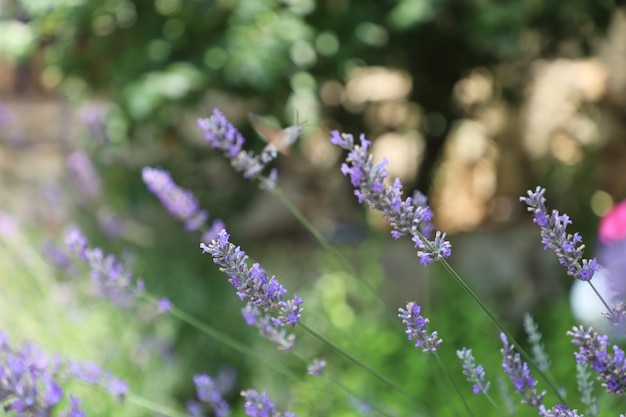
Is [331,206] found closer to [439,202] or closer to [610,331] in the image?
[439,202]

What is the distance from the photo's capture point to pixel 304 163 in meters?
4.90

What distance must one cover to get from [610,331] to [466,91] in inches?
97.6

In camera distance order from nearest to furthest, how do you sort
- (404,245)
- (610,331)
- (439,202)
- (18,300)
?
(610,331) < (18,300) < (404,245) < (439,202)

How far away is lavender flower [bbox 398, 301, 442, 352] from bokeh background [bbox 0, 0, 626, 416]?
117 centimetres

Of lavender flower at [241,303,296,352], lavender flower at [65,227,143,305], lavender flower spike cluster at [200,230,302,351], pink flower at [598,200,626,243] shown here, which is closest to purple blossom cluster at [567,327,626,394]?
lavender flower spike cluster at [200,230,302,351]

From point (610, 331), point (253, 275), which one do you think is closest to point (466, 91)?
point (610, 331)

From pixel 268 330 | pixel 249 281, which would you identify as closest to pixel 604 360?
pixel 249 281

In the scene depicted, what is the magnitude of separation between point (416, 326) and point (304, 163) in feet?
12.6

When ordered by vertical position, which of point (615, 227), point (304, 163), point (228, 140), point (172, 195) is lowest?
point (228, 140)

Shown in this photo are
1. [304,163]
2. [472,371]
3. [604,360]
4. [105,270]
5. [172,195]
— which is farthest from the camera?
[304,163]

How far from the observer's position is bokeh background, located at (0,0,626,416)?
3.12 meters

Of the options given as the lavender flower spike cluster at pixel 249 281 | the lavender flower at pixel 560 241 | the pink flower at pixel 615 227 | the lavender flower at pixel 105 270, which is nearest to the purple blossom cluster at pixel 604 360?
the lavender flower at pixel 560 241

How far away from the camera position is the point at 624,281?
1466mm

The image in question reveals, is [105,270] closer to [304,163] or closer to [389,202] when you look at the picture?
[389,202]
